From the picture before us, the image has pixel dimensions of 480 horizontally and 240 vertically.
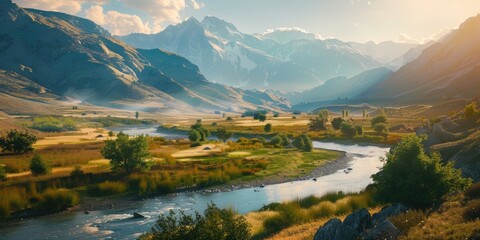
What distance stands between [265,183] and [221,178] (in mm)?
8121

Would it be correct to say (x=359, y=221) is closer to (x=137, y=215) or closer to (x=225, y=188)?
(x=137, y=215)

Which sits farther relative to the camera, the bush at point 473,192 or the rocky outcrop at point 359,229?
the bush at point 473,192

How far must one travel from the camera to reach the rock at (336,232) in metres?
23.3

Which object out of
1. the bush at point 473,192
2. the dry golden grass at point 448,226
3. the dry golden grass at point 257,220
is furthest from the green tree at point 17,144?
the bush at point 473,192

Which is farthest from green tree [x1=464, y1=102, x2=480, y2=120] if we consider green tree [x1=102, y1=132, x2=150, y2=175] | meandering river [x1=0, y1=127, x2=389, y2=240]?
green tree [x1=102, y1=132, x2=150, y2=175]

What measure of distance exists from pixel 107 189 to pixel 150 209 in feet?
35.9

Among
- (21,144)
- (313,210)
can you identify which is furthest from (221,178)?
(21,144)

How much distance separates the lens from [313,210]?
37781mm

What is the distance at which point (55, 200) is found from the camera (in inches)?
1906

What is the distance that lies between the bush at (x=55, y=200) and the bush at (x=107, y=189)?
14.0 feet

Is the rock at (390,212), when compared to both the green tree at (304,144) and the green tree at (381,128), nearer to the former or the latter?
the green tree at (304,144)

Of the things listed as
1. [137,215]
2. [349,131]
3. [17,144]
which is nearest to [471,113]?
[349,131]

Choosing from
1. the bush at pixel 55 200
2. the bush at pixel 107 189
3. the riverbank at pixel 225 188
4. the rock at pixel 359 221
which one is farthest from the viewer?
the bush at pixel 107 189

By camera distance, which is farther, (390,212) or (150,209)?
(150,209)
